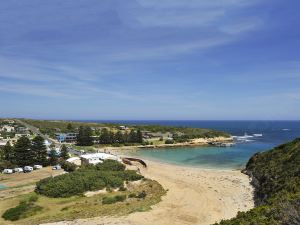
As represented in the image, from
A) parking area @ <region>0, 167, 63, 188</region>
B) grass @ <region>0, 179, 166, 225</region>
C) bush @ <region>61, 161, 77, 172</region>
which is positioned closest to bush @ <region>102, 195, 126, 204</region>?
grass @ <region>0, 179, 166, 225</region>

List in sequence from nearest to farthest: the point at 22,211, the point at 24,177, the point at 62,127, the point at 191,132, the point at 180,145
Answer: the point at 22,211, the point at 24,177, the point at 180,145, the point at 191,132, the point at 62,127

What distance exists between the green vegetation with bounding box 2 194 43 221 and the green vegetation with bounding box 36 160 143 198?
10.7 ft

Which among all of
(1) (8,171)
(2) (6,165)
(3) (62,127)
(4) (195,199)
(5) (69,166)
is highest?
(3) (62,127)

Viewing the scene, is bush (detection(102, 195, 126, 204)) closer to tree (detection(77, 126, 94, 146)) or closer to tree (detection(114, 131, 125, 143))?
tree (detection(77, 126, 94, 146))

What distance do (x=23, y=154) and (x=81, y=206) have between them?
26.5 metres

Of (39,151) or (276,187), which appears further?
(39,151)

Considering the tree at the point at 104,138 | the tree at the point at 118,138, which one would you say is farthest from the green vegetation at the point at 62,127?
the tree at the point at 118,138

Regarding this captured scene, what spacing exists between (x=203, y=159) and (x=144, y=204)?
124ft

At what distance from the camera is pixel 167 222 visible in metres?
27.7

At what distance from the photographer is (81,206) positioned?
104ft

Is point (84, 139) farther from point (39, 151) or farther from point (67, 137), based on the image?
point (39, 151)

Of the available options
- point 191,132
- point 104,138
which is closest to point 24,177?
point 104,138

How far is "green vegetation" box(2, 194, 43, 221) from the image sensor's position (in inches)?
1156

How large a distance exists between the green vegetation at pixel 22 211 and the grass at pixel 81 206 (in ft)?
1.62
